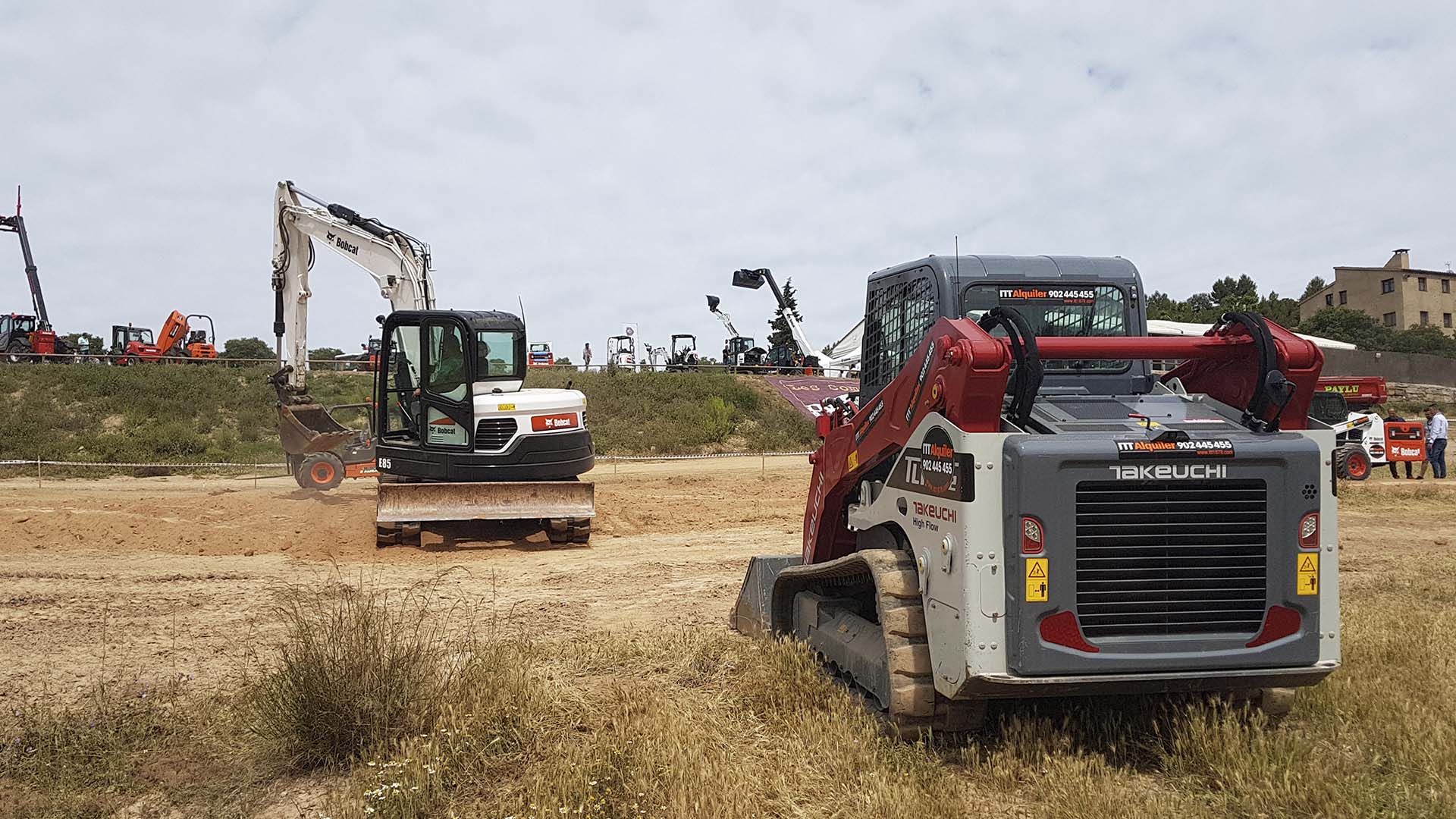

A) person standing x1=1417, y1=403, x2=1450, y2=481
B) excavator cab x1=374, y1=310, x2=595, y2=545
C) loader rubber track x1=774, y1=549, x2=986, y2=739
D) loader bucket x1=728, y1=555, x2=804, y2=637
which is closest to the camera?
loader rubber track x1=774, y1=549, x2=986, y2=739

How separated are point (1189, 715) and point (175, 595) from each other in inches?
334

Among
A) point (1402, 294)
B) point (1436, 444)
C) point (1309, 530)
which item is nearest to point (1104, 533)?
point (1309, 530)

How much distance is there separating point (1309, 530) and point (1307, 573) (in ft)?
0.58

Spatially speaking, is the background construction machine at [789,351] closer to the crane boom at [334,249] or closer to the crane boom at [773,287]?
the crane boom at [773,287]

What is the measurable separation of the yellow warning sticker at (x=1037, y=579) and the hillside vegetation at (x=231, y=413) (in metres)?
25.3

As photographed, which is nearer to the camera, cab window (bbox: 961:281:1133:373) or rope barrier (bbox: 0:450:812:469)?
cab window (bbox: 961:281:1133:373)

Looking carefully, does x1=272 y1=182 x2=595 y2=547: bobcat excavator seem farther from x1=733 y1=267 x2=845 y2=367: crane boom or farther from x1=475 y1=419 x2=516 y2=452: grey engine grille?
x1=733 y1=267 x2=845 y2=367: crane boom

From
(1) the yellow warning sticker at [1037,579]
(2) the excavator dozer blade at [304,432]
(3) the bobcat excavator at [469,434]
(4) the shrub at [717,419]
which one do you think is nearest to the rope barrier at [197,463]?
(4) the shrub at [717,419]

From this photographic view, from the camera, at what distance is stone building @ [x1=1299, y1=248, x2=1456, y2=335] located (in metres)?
62.8

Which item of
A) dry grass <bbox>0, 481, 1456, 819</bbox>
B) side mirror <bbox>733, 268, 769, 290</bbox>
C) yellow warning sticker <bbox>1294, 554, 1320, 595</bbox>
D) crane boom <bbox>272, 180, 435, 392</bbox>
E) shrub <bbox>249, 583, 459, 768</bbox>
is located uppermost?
side mirror <bbox>733, 268, 769, 290</bbox>

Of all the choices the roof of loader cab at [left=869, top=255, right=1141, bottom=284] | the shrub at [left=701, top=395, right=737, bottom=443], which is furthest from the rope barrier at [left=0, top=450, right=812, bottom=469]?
the roof of loader cab at [left=869, top=255, right=1141, bottom=284]

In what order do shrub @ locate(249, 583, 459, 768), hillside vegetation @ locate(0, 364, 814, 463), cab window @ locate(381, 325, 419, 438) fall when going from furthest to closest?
hillside vegetation @ locate(0, 364, 814, 463), cab window @ locate(381, 325, 419, 438), shrub @ locate(249, 583, 459, 768)

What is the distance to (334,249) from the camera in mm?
15875

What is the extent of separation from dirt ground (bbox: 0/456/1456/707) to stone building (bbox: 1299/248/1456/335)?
169 feet
